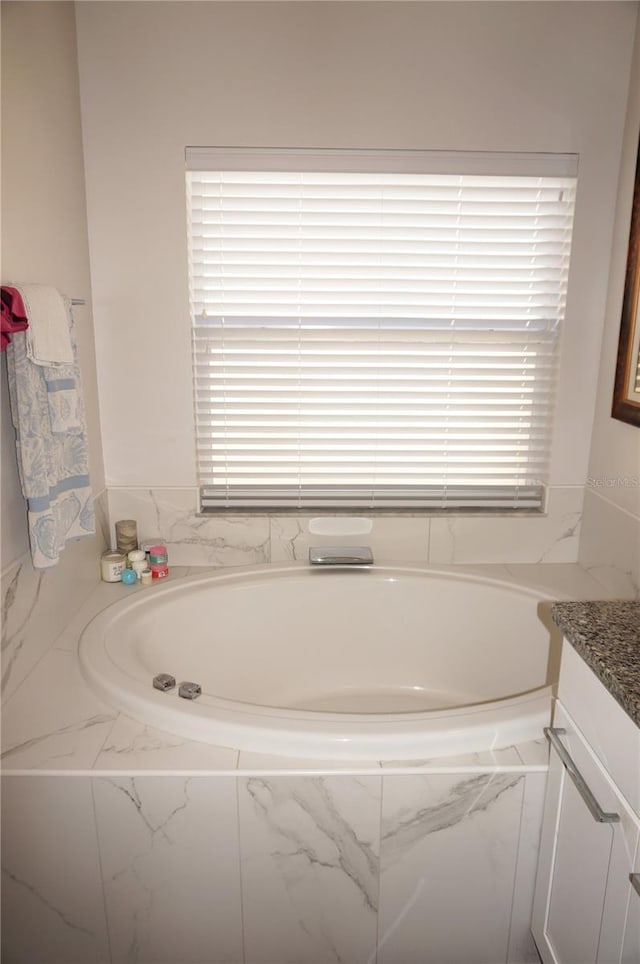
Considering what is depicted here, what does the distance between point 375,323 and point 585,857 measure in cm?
166

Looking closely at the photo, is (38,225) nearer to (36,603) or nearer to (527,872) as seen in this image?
(36,603)

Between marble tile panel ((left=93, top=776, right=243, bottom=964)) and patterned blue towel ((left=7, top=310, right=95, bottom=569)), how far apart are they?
1.95 ft

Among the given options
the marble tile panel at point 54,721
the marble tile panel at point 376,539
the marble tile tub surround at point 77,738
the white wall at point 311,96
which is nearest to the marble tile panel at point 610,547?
the marble tile panel at point 376,539

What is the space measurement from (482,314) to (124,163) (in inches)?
50.3

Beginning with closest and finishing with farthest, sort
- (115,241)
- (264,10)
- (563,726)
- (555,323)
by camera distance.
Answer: (563,726) → (264,10) → (115,241) → (555,323)

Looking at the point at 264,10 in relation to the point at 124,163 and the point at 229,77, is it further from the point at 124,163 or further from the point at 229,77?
the point at 124,163

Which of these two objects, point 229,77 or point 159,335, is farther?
point 159,335

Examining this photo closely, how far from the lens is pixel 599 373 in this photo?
2.30 meters

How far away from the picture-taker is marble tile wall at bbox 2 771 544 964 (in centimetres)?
136

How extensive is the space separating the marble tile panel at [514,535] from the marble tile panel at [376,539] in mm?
55

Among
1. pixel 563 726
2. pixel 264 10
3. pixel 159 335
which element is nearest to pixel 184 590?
pixel 159 335

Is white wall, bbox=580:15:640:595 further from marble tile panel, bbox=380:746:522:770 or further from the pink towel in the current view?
the pink towel

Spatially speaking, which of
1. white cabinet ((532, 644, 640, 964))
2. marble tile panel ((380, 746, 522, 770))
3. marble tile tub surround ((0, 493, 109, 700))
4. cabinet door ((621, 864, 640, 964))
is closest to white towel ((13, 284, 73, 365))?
marble tile tub surround ((0, 493, 109, 700))

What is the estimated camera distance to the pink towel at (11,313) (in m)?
1.41
